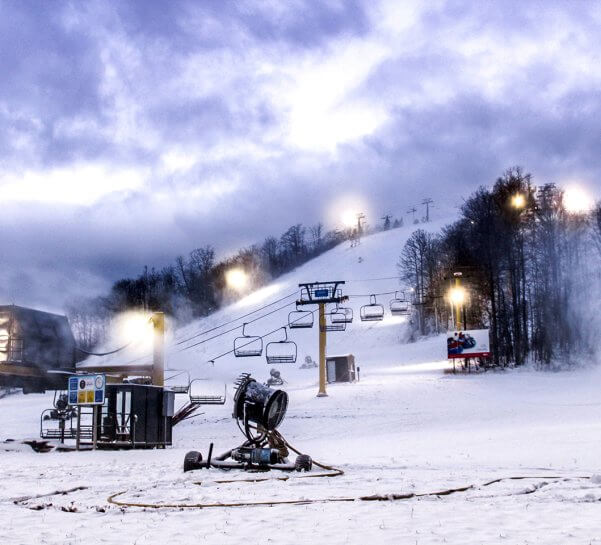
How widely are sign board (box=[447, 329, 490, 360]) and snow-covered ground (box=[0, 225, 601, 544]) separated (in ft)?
21.3

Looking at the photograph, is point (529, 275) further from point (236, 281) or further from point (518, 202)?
point (236, 281)

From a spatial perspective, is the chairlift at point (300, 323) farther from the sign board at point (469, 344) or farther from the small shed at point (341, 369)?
the sign board at point (469, 344)

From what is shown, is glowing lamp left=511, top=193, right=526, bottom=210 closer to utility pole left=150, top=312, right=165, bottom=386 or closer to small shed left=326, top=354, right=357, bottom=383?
small shed left=326, top=354, right=357, bottom=383

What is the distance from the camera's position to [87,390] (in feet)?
88.0

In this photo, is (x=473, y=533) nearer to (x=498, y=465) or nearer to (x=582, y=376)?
(x=498, y=465)

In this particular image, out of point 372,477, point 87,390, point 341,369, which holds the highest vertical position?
point 341,369

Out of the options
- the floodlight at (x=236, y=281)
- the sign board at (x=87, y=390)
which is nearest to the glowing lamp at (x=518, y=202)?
the sign board at (x=87, y=390)

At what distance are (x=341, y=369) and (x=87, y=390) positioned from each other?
34019 mm

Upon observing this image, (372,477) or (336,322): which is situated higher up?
(336,322)

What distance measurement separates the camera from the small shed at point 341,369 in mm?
58406

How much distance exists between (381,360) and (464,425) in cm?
4549

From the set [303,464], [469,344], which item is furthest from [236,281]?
[303,464]

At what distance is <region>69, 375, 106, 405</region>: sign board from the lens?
26.6 metres

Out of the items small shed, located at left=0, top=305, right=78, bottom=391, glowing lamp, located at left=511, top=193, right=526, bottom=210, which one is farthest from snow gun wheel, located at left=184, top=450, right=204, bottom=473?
glowing lamp, located at left=511, top=193, right=526, bottom=210
